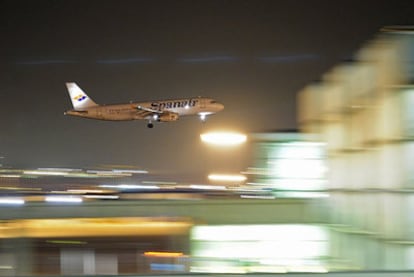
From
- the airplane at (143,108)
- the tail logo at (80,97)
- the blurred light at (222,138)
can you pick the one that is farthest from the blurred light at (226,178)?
the tail logo at (80,97)

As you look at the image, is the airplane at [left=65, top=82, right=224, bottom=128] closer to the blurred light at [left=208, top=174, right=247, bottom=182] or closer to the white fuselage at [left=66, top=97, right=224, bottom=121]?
the white fuselage at [left=66, top=97, right=224, bottom=121]

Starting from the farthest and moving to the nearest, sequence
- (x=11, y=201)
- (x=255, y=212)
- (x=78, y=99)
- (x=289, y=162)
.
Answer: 1. (x=289, y=162)
2. (x=78, y=99)
3. (x=255, y=212)
4. (x=11, y=201)

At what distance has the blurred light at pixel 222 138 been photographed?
50.3 feet

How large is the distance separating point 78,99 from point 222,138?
8.93ft

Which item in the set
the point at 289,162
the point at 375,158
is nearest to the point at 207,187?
the point at 289,162

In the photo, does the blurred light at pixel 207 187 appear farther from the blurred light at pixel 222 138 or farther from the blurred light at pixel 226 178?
the blurred light at pixel 222 138

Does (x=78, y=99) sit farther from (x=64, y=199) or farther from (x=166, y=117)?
(x=64, y=199)

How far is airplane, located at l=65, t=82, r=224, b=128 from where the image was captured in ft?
48.3

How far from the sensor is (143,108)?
14.8 metres

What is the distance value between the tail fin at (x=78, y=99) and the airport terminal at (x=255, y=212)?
1.74m

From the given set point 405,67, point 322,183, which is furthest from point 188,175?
point 405,67

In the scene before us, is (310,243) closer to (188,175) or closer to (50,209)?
(188,175)

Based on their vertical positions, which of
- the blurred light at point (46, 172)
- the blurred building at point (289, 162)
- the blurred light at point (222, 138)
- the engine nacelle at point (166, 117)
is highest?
the engine nacelle at point (166, 117)

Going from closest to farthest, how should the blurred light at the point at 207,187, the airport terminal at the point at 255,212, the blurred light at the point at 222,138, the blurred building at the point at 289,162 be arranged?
the airport terminal at the point at 255,212 < the blurred light at the point at 207,187 < the blurred building at the point at 289,162 < the blurred light at the point at 222,138
